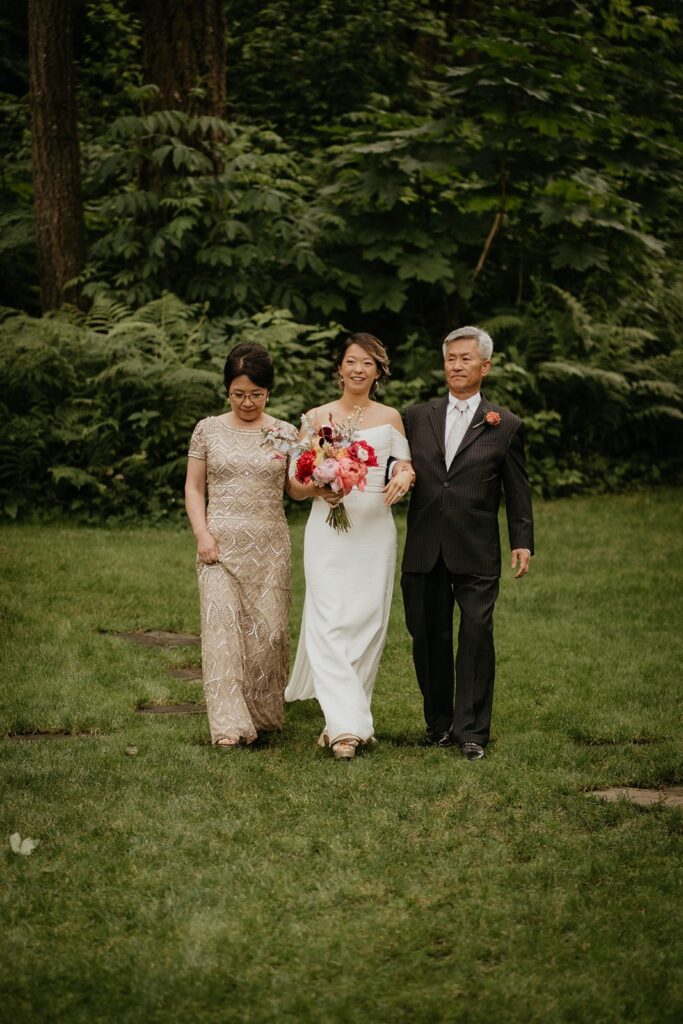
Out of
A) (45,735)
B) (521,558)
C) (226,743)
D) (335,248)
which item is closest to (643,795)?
(521,558)

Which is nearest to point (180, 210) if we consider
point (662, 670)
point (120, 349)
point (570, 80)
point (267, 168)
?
point (267, 168)

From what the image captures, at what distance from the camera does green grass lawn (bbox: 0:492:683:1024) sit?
11.6 ft

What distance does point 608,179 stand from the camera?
558 inches

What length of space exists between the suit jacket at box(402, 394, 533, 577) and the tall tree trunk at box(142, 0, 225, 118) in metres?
8.02

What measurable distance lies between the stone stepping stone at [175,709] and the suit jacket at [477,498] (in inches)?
62.9

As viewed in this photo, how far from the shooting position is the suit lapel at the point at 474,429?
5.75 metres

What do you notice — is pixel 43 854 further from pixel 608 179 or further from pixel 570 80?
pixel 608 179

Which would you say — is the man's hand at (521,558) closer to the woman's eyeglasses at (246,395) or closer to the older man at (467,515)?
the older man at (467,515)

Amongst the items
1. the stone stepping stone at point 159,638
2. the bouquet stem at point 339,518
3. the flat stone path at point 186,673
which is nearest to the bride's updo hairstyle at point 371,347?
the bouquet stem at point 339,518

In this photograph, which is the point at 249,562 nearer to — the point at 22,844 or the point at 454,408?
the point at 454,408

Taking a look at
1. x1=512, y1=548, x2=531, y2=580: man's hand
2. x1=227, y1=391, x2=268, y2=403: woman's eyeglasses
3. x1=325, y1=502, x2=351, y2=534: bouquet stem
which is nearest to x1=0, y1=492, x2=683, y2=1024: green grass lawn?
x1=512, y1=548, x2=531, y2=580: man's hand

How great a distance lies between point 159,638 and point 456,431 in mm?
3002

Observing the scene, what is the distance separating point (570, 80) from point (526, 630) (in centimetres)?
666

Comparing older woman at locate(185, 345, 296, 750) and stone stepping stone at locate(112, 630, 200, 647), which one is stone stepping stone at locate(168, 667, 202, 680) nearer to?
stone stepping stone at locate(112, 630, 200, 647)
